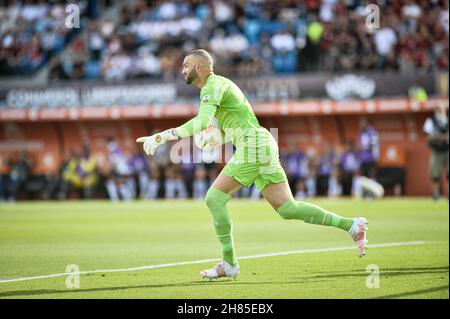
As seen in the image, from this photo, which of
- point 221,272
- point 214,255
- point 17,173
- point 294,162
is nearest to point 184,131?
point 221,272

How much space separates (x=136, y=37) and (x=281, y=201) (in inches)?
1014

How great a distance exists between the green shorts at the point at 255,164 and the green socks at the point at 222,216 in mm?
269

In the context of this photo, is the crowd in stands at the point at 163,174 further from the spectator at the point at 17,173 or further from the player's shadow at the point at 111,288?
the player's shadow at the point at 111,288

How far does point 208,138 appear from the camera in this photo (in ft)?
31.2

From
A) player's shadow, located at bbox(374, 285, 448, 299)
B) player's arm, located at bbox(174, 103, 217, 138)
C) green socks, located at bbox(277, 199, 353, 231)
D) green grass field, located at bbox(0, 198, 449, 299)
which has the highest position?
player's arm, located at bbox(174, 103, 217, 138)

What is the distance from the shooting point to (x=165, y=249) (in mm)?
13117

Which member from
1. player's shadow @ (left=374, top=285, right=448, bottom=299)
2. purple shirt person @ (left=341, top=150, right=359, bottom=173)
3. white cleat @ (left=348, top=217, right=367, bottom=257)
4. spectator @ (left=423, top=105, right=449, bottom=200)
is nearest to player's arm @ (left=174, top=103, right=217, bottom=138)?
white cleat @ (left=348, top=217, right=367, bottom=257)

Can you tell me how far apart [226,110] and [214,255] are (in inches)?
125

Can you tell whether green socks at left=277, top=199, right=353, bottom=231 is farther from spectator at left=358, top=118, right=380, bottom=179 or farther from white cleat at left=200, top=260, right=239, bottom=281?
spectator at left=358, top=118, right=380, bottom=179

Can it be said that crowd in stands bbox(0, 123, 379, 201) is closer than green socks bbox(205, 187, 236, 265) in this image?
No

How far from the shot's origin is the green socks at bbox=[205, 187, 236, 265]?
30.3 ft

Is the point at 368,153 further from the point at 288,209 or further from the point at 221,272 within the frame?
the point at 221,272

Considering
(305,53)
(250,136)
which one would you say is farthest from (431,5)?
(250,136)

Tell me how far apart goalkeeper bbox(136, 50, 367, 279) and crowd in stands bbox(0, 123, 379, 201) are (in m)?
19.8
